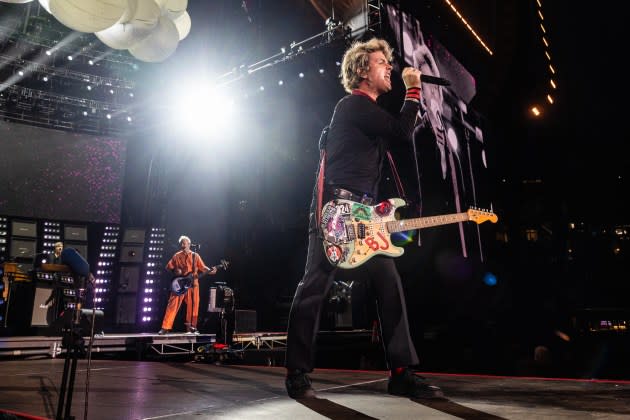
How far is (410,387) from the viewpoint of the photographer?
203 centimetres

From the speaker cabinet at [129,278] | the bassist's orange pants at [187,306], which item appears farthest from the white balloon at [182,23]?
the speaker cabinet at [129,278]

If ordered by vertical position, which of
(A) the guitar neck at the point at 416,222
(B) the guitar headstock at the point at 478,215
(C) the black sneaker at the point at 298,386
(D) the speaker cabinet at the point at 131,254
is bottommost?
(C) the black sneaker at the point at 298,386

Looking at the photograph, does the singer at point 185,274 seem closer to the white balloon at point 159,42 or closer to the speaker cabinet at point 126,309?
the speaker cabinet at point 126,309

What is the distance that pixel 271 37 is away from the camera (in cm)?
872

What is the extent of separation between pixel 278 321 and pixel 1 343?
5.24 meters

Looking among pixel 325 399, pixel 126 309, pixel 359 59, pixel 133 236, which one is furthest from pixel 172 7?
pixel 126 309

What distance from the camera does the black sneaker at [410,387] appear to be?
199 cm

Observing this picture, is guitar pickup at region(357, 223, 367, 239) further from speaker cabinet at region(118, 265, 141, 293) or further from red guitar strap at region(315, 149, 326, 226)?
A: speaker cabinet at region(118, 265, 141, 293)

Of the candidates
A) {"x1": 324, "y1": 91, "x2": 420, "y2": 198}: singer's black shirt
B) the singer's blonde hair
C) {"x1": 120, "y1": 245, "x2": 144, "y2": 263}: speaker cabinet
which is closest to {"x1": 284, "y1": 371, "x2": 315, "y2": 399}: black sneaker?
{"x1": 324, "y1": 91, "x2": 420, "y2": 198}: singer's black shirt

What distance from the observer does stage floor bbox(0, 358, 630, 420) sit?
1698mm

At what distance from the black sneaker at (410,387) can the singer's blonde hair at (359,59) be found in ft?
4.87

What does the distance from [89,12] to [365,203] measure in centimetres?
293

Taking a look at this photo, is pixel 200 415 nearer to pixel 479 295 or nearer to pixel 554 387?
pixel 554 387

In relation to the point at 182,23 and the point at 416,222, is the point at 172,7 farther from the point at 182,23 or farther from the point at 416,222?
the point at 416,222
